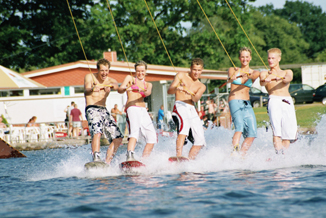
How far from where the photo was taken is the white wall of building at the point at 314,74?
135ft

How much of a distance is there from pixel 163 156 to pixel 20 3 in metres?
32.6

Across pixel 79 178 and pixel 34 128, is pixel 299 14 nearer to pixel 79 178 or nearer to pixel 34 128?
pixel 34 128

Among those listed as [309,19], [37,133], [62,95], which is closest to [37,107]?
[62,95]

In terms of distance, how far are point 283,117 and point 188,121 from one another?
1.71m

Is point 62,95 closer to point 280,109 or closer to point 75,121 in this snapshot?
point 75,121

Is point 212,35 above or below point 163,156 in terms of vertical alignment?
above

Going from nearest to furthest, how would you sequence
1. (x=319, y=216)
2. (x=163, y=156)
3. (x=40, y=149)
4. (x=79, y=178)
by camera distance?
(x=319, y=216), (x=79, y=178), (x=163, y=156), (x=40, y=149)

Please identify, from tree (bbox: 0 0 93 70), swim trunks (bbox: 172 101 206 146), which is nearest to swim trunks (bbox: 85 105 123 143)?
swim trunks (bbox: 172 101 206 146)

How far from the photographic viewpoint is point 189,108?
328 inches

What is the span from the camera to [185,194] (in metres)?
5.96

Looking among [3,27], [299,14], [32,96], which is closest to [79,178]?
[32,96]

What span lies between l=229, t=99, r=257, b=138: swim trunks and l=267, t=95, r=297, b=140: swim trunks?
46 centimetres

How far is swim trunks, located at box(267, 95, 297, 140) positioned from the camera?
322 inches

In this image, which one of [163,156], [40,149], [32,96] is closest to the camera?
[163,156]
